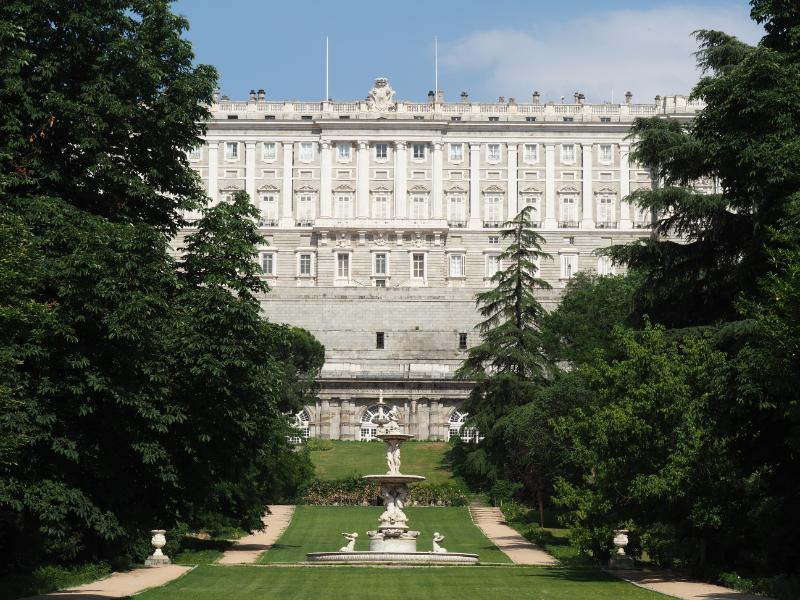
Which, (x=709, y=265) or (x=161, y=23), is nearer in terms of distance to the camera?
(x=161, y=23)

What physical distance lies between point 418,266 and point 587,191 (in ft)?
46.1

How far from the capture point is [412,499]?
195 ft

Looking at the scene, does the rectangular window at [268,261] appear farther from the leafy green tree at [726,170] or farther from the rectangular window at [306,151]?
the leafy green tree at [726,170]

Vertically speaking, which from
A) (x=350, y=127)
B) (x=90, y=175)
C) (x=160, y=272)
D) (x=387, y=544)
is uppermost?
(x=350, y=127)

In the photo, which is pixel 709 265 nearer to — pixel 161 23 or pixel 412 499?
pixel 161 23

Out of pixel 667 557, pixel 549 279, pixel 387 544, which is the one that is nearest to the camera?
pixel 667 557

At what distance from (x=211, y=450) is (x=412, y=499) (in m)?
29.7

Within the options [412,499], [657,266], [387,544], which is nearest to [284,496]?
[412,499]

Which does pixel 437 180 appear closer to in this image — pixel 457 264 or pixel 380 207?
pixel 380 207

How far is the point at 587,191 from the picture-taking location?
109438mm

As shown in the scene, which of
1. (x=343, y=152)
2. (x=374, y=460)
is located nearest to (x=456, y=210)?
(x=343, y=152)

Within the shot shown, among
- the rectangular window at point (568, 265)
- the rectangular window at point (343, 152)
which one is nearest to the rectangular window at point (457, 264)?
the rectangular window at point (568, 265)

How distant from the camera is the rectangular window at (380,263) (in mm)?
106000

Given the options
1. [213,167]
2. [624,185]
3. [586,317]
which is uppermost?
[213,167]
